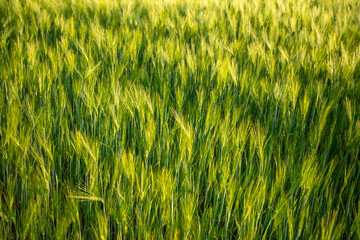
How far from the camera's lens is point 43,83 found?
39.6 inches

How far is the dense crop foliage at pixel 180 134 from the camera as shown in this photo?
2.04 feet

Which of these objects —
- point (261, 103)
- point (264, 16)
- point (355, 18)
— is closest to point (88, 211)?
point (261, 103)

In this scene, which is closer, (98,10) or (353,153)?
(353,153)

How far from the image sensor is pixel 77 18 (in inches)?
78.8

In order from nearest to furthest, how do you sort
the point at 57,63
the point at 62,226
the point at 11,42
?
the point at 62,226, the point at 57,63, the point at 11,42

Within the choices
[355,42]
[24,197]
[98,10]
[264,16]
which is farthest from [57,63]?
[355,42]

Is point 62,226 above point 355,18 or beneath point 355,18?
beneath

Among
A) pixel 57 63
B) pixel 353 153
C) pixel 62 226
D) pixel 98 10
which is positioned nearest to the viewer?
pixel 62 226

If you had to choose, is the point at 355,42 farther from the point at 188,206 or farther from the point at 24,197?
the point at 24,197

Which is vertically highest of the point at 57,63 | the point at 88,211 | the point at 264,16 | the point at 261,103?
the point at 264,16

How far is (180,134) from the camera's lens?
2.30 ft

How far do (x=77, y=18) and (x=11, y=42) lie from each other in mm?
610

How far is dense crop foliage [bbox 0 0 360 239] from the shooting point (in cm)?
62

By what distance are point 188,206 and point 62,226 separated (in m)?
0.26
